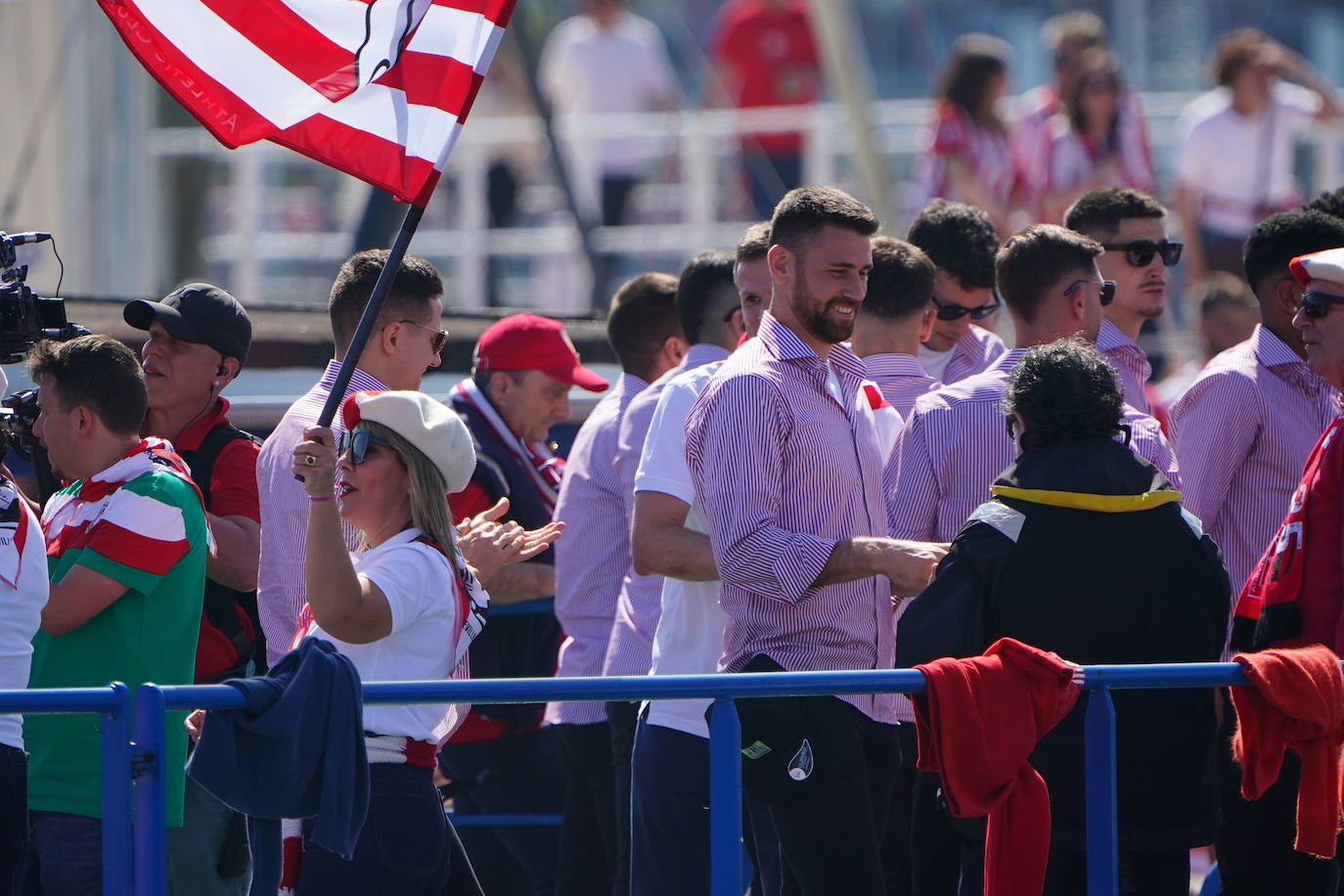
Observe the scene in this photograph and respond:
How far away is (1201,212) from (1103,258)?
5938mm

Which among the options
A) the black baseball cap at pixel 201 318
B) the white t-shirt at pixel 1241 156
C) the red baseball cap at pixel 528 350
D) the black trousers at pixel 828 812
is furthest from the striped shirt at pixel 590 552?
the white t-shirt at pixel 1241 156

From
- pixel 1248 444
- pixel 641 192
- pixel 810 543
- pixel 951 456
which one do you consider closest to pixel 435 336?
pixel 810 543

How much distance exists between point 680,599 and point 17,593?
1603 mm

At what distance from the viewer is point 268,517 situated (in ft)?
16.2

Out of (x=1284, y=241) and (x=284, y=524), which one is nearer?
(x=284, y=524)

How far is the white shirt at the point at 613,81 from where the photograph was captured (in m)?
13.5

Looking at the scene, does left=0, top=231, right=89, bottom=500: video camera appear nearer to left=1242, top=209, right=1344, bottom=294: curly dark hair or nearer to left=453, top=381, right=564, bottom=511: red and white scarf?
left=453, top=381, right=564, bottom=511: red and white scarf

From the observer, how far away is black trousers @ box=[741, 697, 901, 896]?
4586mm

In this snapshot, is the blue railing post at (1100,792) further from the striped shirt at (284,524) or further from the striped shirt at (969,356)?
the striped shirt at (969,356)

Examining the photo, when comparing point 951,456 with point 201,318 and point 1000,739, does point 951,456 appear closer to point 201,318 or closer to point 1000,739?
point 1000,739

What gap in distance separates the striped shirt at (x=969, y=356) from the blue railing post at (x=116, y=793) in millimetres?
3396

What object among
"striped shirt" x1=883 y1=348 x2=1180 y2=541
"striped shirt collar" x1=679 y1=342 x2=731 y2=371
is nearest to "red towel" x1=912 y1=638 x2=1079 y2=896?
"striped shirt" x1=883 y1=348 x2=1180 y2=541

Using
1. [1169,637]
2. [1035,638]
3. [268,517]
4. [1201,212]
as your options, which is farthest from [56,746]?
[1201,212]

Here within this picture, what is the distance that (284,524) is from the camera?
489 cm
